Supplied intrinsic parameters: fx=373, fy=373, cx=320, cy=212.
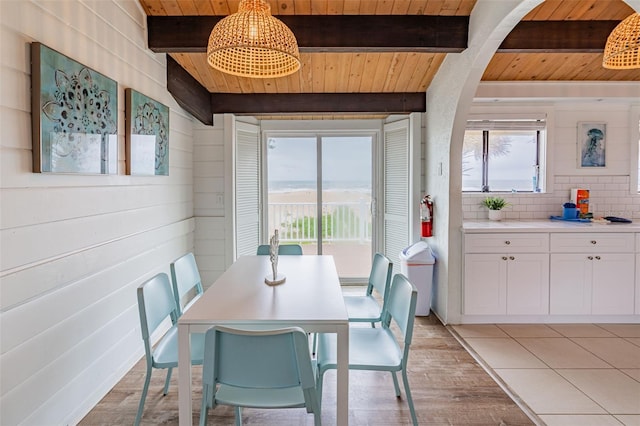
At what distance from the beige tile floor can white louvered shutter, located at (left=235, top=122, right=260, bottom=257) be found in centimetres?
242

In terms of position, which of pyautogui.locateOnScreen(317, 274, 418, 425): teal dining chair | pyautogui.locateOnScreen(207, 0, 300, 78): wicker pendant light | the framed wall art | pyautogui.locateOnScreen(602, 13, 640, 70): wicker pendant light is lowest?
pyautogui.locateOnScreen(317, 274, 418, 425): teal dining chair

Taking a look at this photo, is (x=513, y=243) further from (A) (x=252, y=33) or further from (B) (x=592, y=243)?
(A) (x=252, y=33)

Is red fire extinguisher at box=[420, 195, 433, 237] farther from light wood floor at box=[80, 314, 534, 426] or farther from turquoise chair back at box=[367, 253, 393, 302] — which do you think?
light wood floor at box=[80, 314, 534, 426]

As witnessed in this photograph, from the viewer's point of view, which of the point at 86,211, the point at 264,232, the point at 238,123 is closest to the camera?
the point at 86,211

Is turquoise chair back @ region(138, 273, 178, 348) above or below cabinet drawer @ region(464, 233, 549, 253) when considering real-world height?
below

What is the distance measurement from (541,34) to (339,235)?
312cm

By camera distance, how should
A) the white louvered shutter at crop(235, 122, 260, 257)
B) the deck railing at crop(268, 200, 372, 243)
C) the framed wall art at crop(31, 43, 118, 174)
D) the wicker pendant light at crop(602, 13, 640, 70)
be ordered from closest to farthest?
the framed wall art at crop(31, 43, 118, 174) < the wicker pendant light at crop(602, 13, 640, 70) < the white louvered shutter at crop(235, 122, 260, 257) < the deck railing at crop(268, 200, 372, 243)

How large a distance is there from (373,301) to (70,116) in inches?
86.6

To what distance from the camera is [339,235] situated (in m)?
5.09

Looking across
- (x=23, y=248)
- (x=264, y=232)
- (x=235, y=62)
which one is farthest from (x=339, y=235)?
(x=23, y=248)

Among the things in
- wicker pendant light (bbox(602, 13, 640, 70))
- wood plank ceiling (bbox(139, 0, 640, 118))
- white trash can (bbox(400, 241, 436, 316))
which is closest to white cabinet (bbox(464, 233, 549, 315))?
white trash can (bbox(400, 241, 436, 316))

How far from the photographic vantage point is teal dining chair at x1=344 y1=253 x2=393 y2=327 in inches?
97.5

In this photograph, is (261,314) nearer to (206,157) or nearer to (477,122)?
(206,157)

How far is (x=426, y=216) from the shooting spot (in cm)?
378
